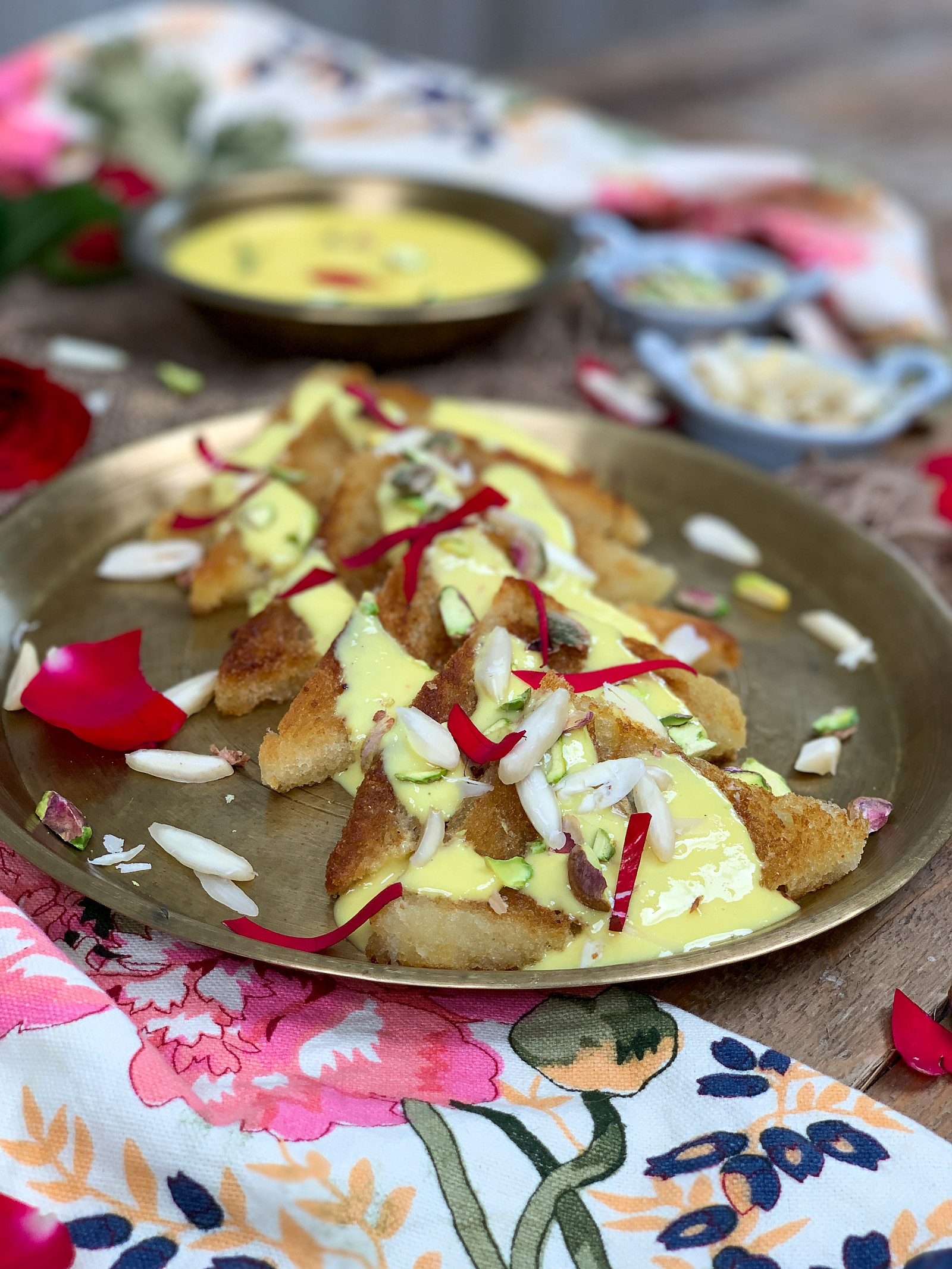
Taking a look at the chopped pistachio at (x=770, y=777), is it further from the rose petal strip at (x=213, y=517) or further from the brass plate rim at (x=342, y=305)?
the brass plate rim at (x=342, y=305)

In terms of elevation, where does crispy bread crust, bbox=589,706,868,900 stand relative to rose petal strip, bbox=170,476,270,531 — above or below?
above

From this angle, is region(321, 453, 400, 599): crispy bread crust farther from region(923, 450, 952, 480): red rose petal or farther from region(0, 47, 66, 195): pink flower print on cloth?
region(0, 47, 66, 195): pink flower print on cloth

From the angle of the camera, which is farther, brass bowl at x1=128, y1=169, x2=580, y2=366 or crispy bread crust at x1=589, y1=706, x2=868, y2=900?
brass bowl at x1=128, y1=169, x2=580, y2=366

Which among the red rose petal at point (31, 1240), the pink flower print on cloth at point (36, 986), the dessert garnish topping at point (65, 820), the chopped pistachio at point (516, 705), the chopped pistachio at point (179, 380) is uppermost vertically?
the chopped pistachio at point (516, 705)

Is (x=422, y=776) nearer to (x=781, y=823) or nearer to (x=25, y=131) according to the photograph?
(x=781, y=823)

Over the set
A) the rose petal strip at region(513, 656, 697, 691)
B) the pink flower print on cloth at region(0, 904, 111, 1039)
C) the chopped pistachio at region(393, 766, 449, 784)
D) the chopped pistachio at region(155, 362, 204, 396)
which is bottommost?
the chopped pistachio at region(155, 362, 204, 396)

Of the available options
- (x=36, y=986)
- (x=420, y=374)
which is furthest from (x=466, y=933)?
(x=420, y=374)

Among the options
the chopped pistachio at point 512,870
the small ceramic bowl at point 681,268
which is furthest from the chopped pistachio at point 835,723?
the small ceramic bowl at point 681,268

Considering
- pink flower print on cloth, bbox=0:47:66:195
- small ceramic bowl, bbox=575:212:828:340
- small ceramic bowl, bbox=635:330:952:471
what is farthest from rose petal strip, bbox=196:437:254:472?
pink flower print on cloth, bbox=0:47:66:195
